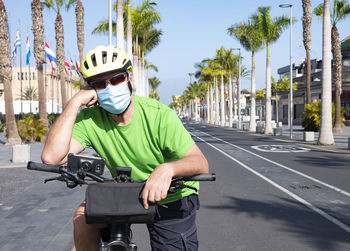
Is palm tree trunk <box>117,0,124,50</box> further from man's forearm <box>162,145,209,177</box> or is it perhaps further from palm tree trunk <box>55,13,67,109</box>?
man's forearm <box>162,145,209,177</box>

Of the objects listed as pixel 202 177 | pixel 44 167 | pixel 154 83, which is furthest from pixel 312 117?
pixel 154 83

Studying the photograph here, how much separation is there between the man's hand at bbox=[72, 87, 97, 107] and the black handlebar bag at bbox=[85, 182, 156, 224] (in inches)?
25.1

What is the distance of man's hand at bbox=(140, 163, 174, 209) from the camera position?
6.54 feet

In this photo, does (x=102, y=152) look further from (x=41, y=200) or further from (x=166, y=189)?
(x=41, y=200)

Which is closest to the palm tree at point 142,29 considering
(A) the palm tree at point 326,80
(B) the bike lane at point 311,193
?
(A) the palm tree at point 326,80

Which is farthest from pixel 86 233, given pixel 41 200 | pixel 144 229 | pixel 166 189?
pixel 41 200

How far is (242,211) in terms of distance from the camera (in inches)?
279

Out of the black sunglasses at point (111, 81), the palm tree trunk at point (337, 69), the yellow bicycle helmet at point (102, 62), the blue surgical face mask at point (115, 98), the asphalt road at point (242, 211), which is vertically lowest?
the asphalt road at point (242, 211)

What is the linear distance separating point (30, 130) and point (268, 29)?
21812mm

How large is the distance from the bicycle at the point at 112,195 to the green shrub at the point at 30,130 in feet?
76.8

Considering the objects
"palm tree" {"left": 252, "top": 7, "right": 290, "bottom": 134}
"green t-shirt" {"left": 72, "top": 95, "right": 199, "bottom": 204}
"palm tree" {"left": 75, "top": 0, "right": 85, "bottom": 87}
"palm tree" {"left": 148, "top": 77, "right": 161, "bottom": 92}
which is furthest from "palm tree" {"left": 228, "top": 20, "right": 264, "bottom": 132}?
"palm tree" {"left": 148, "top": 77, "right": 161, "bottom": 92}

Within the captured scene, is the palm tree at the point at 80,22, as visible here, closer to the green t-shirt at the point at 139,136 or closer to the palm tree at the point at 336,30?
the palm tree at the point at 336,30

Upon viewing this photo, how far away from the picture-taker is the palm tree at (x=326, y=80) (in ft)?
68.3

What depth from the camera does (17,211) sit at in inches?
275
